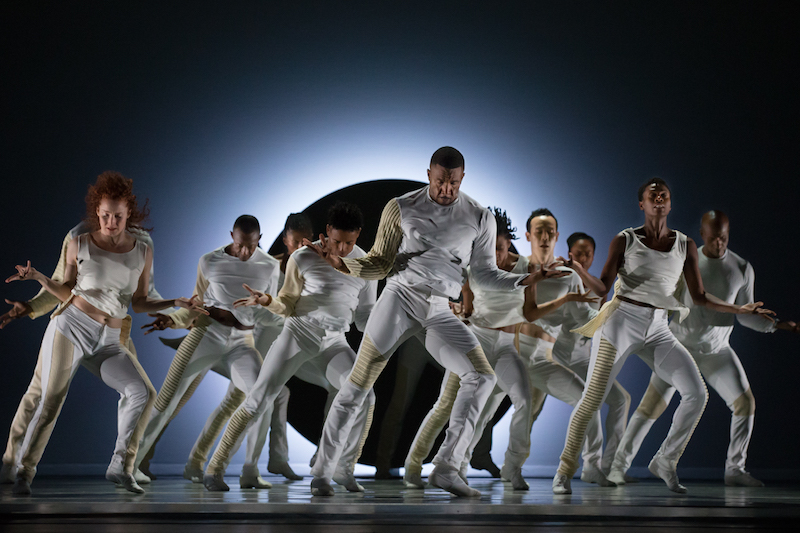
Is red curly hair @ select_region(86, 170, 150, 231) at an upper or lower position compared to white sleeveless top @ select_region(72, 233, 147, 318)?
upper

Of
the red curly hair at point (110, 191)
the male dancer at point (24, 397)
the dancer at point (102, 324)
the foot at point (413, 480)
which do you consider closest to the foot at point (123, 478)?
the dancer at point (102, 324)

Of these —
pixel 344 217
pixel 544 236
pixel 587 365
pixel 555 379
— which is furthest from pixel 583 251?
pixel 344 217

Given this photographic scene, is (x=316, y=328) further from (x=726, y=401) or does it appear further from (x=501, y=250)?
(x=726, y=401)

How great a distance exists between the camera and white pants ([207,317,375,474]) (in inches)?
198

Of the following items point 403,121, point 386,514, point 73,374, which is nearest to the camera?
point 386,514

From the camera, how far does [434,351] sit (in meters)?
4.52

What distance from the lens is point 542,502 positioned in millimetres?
4191

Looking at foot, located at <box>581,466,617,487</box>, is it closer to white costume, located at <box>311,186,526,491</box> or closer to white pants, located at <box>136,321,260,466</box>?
white costume, located at <box>311,186,526,491</box>

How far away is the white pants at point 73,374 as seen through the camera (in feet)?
15.2

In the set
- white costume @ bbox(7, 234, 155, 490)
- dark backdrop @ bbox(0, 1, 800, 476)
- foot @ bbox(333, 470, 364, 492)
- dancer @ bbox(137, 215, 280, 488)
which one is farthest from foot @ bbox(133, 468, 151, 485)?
foot @ bbox(333, 470, 364, 492)

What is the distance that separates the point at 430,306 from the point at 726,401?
2.62 m

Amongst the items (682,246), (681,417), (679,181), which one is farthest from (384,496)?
(679,181)

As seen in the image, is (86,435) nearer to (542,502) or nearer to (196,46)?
(196,46)

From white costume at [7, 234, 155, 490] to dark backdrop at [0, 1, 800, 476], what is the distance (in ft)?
8.02
